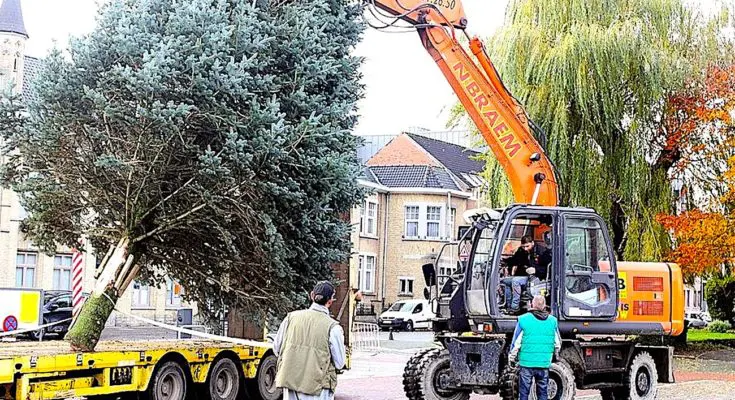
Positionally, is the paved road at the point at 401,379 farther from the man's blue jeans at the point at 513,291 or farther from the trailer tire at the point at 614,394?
the man's blue jeans at the point at 513,291

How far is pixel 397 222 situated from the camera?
1993 inches

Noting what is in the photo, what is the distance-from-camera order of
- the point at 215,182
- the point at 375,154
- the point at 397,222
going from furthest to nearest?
the point at 375,154 < the point at 397,222 < the point at 215,182

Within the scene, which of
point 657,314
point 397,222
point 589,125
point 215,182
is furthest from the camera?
point 397,222

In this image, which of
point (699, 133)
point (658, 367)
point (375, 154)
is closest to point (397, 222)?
point (375, 154)

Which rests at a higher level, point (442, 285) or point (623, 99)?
point (623, 99)

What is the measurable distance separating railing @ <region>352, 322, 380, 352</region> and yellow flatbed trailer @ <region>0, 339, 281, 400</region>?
12.9m

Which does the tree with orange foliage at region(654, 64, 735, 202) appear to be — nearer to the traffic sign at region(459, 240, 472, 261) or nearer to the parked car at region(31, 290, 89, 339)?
the traffic sign at region(459, 240, 472, 261)

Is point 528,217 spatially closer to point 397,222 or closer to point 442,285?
point 442,285

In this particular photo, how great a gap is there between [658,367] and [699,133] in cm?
1046

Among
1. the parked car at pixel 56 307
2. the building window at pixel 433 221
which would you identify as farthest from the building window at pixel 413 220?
the parked car at pixel 56 307

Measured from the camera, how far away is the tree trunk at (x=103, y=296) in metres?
13.2

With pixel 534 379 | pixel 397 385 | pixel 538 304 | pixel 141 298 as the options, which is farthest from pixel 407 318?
pixel 538 304

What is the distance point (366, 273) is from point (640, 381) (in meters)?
34.6

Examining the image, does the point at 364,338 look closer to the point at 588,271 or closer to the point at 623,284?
the point at 623,284
